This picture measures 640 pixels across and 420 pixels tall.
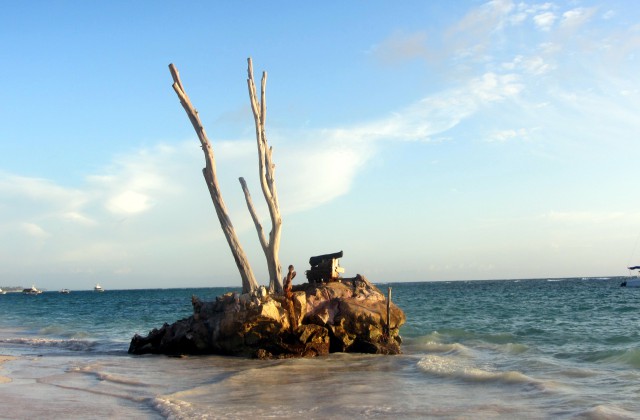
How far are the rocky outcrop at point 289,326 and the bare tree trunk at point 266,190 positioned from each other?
1062 millimetres

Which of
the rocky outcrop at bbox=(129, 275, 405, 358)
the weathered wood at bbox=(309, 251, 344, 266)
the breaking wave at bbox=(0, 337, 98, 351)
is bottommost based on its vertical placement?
the breaking wave at bbox=(0, 337, 98, 351)

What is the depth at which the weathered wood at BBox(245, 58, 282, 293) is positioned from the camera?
1922cm

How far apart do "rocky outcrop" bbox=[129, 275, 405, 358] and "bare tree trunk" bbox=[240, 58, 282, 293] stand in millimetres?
1062

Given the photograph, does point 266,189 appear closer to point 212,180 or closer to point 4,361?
point 212,180

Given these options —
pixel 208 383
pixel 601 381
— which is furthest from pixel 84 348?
pixel 601 381

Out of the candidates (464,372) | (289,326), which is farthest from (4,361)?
Result: (464,372)

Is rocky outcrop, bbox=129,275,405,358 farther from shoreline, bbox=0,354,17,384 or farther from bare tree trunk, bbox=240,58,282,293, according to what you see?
shoreline, bbox=0,354,17,384

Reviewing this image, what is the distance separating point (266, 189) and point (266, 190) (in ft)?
0.12

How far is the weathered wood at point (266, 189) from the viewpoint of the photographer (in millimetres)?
19219

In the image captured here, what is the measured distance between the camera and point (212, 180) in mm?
19438

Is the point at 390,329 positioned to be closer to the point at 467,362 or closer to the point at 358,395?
the point at 467,362

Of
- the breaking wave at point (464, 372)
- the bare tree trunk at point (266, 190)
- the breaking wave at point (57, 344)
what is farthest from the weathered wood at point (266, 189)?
the breaking wave at point (57, 344)

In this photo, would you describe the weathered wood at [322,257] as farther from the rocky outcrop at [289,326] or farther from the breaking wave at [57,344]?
the breaking wave at [57,344]

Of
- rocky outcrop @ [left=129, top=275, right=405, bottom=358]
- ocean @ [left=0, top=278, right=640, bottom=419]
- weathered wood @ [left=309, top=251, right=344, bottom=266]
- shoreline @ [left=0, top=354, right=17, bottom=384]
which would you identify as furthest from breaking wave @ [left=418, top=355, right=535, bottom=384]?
shoreline @ [left=0, top=354, right=17, bottom=384]
